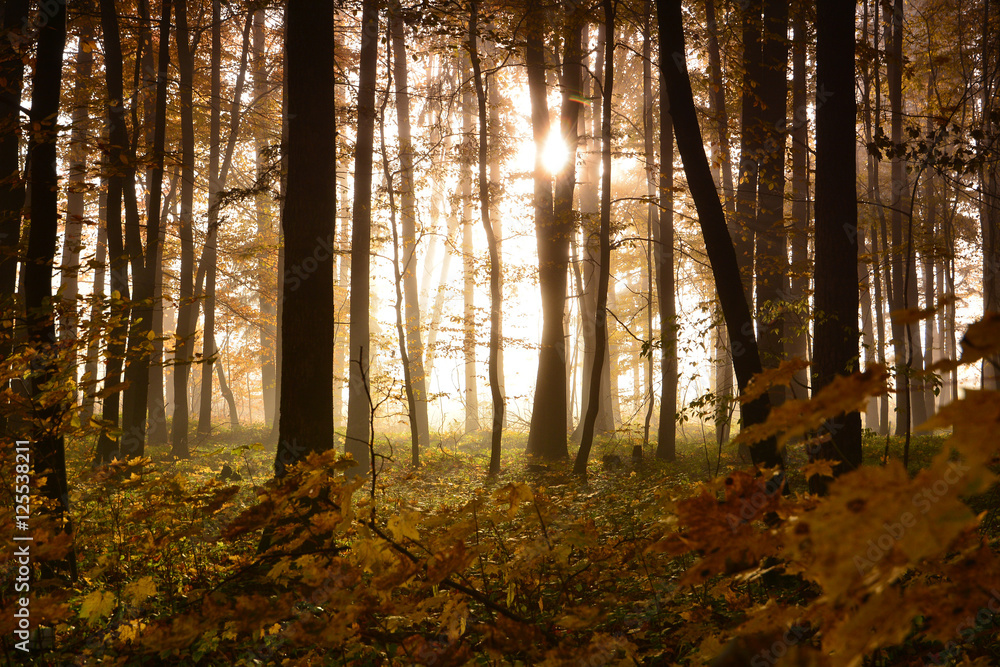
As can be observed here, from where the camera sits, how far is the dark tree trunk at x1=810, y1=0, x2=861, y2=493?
496 cm

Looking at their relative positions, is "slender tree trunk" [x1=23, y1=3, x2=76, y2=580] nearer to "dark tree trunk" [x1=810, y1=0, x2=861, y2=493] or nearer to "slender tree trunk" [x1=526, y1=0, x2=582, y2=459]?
"dark tree trunk" [x1=810, y1=0, x2=861, y2=493]

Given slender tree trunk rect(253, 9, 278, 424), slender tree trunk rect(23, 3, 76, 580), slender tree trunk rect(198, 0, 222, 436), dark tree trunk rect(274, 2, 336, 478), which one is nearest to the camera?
slender tree trunk rect(23, 3, 76, 580)

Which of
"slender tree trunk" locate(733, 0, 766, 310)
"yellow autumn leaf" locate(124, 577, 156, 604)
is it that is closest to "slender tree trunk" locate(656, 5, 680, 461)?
"slender tree trunk" locate(733, 0, 766, 310)

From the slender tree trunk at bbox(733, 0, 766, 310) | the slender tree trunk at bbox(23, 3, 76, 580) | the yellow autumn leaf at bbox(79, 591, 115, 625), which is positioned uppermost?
the slender tree trunk at bbox(733, 0, 766, 310)

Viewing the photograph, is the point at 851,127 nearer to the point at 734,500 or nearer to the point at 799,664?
the point at 734,500

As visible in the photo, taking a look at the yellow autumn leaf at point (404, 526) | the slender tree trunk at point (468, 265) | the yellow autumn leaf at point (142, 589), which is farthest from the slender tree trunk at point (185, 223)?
the yellow autumn leaf at point (404, 526)

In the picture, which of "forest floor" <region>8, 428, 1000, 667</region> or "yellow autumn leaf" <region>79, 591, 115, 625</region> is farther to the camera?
"yellow autumn leaf" <region>79, 591, 115, 625</region>

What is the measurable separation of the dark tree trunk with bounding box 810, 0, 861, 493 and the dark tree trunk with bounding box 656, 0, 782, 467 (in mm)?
830

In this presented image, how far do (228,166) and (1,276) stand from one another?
1013 cm

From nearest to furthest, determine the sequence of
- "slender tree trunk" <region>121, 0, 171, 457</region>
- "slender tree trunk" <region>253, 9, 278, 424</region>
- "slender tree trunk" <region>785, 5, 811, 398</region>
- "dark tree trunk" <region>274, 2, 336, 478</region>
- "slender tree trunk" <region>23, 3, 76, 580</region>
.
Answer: "slender tree trunk" <region>23, 3, 76, 580</region>, "dark tree trunk" <region>274, 2, 336, 478</region>, "slender tree trunk" <region>121, 0, 171, 457</region>, "slender tree trunk" <region>785, 5, 811, 398</region>, "slender tree trunk" <region>253, 9, 278, 424</region>

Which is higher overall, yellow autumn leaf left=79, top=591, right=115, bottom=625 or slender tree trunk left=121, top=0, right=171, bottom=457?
slender tree trunk left=121, top=0, right=171, bottom=457

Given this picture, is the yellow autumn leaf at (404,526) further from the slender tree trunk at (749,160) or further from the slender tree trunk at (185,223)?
the slender tree trunk at (185,223)

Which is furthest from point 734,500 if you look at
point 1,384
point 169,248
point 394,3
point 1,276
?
point 169,248

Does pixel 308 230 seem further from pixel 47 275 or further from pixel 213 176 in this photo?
pixel 213 176
